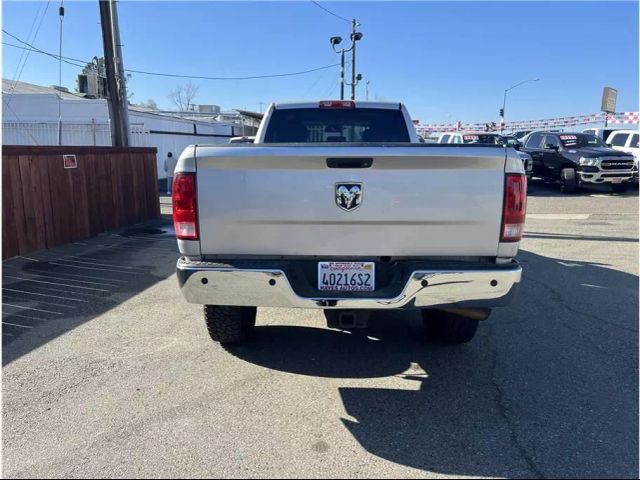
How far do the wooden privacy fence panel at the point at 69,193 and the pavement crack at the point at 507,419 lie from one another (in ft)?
23.4

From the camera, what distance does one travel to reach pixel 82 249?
A: 8461 millimetres

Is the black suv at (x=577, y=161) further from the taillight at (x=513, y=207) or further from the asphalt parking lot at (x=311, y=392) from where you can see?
the taillight at (x=513, y=207)

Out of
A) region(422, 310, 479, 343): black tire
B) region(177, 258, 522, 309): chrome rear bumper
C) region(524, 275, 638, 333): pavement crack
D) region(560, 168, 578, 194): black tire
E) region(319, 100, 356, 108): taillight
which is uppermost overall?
region(319, 100, 356, 108): taillight

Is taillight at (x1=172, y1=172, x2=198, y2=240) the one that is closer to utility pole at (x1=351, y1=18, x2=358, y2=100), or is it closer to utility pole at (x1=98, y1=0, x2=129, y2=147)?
utility pole at (x1=98, y1=0, x2=129, y2=147)

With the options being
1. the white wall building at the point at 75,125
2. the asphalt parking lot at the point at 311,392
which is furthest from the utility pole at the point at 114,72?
the asphalt parking lot at the point at 311,392

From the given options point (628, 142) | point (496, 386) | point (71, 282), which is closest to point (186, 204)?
point (496, 386)

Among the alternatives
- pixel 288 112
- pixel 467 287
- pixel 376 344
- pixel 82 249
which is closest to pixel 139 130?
pixel 82 249

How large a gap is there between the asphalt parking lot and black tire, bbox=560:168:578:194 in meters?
12.3

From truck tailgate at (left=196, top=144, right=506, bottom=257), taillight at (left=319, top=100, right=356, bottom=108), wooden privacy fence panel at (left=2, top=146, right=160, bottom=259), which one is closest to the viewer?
truck tailgate at (left=196, top=144, right=506, bottom=257)

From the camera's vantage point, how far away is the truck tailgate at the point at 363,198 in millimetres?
3115

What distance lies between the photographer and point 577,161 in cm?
1647

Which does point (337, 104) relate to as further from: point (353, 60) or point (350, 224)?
point (353, 60)

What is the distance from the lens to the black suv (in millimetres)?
16016

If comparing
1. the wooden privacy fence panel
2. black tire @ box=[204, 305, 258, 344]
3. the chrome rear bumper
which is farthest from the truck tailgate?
the wooden privacy fence panel
